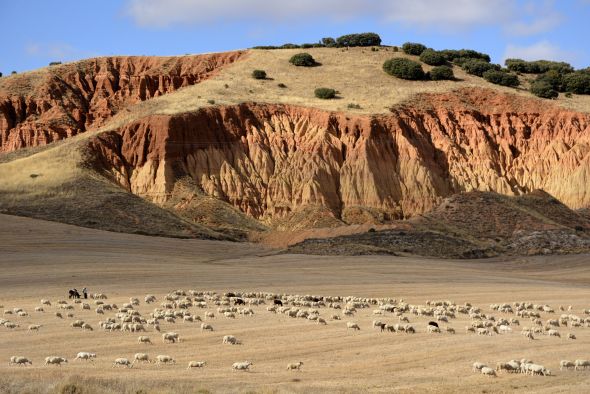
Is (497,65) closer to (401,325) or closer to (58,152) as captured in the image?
(58,152)

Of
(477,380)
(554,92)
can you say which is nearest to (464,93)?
(554,92)

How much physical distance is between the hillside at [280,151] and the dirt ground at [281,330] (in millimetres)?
12578

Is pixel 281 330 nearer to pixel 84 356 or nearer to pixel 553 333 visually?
pixel 84 356

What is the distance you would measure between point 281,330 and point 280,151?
65356mm

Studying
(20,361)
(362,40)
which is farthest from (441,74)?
(20,361)

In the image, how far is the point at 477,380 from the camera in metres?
23.1

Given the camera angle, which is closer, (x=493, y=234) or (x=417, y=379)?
(x=417, y=379)

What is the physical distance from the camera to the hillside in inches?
3152

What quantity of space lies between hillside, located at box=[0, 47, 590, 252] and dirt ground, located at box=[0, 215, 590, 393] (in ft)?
41.3

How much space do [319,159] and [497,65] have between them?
40339mm

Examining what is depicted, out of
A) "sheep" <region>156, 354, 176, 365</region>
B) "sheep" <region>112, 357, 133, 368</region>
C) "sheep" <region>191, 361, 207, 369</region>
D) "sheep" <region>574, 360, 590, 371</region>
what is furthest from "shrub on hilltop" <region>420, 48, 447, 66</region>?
"sheep" <region>112, 357, 133, 368</region>

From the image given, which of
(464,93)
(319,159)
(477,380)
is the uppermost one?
(464,93)

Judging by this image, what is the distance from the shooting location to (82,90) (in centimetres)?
11406

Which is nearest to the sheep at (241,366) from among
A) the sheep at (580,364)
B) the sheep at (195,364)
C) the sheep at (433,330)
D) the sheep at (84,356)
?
the sheep at (195,364)
